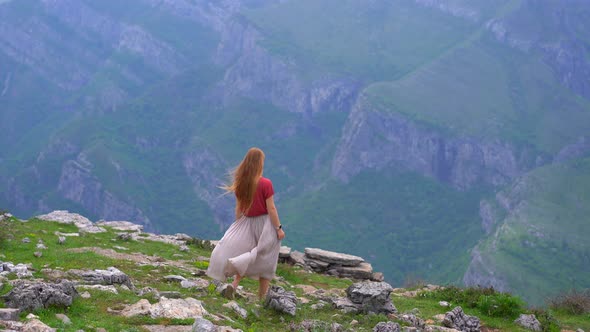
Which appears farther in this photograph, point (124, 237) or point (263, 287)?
point (124, 237)

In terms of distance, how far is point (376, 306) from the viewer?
15711 mm

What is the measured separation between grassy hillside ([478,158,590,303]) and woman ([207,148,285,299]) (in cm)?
11735

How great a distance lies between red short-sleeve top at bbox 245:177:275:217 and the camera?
14.9 meters

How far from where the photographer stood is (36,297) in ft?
37.0

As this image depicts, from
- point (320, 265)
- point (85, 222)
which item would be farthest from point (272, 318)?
point (85, 222)

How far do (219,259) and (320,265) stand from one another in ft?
37.9

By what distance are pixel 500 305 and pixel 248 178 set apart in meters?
8.63

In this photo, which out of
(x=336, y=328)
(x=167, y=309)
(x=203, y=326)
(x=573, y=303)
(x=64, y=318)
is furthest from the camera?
(x=573, y=303)

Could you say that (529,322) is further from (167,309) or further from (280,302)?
(167,309)

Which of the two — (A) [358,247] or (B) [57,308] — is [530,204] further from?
(B) [57,308]

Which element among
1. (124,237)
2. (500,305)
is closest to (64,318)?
(500,305)

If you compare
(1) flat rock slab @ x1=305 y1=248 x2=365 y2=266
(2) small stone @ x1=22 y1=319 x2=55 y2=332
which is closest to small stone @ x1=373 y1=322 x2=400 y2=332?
(2) small stone @ x1=22 y1=319 x2=55 y2=332

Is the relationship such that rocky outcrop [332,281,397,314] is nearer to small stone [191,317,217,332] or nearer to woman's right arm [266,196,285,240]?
woman's right arm [266,196,285,240]

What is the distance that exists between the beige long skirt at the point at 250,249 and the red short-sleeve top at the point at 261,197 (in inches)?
5.1
